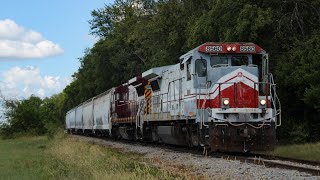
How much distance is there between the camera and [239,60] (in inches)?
656

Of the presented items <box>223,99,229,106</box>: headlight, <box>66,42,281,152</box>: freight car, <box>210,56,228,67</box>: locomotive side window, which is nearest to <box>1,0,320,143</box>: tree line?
<box>66,42,281,152</box>: freight car

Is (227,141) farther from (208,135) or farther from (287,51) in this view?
(287,51)

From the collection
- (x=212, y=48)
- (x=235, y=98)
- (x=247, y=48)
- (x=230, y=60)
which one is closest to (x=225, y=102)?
(x=235, y=98)

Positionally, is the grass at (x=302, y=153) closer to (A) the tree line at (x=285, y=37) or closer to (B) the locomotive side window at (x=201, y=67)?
(A) the tree line at (x=285, y=37)

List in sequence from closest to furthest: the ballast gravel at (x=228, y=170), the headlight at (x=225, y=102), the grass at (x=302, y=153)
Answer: the ballast gravel at (x=228, y=170) → the headlight at (x=225, y=102) → the grass at (x=302, y=153)

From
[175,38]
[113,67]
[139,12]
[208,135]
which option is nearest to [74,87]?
[113,67]

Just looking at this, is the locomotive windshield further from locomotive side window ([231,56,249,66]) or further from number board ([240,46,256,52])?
number board ([240,46,256,52])

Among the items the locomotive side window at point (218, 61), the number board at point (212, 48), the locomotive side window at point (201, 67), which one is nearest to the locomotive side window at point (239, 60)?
the locomotive side window at point (218, 61)

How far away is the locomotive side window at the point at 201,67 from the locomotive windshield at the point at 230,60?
28cm

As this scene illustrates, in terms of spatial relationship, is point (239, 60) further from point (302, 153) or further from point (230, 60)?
point (302, 153)

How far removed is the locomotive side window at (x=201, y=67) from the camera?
54.2 feet

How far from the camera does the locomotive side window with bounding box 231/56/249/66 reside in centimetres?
1662

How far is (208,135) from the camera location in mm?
15547

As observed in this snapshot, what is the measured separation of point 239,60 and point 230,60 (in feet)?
1.11
